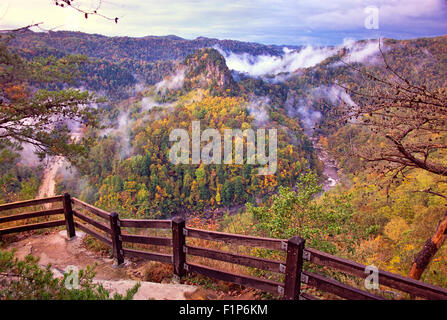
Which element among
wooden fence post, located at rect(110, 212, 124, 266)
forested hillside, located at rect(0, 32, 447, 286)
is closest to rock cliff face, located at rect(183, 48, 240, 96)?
forested hillside, located at rect(0, 32, 447, 286)

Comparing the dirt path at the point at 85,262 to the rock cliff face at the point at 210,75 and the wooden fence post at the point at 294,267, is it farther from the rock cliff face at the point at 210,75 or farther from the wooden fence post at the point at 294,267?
the rock cliff face at the point at 210,75

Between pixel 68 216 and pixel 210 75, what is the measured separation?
124 metres

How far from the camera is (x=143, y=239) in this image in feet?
15.8

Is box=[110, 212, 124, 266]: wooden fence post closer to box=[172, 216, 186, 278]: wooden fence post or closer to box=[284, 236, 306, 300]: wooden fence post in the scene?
box=[172, 216, 186, 278]: wooden fence post

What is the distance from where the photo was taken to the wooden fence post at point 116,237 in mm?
4963

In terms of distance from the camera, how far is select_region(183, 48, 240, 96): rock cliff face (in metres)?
118

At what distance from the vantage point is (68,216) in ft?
20.7

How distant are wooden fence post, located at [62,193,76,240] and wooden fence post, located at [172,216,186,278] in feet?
10.3

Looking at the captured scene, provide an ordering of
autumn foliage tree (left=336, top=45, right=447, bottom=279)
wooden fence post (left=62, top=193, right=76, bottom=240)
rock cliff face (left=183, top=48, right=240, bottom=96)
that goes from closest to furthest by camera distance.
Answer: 1. autumn foliage tree (left=336, top=45, right=447, bottom=279)
2. wooden fence post (left=62, top=193, right=76, bottom=240)
3. rock cliff face (left=183, top=48, right=240, bottom=96)

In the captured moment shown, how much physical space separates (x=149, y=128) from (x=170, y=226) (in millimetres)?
83603

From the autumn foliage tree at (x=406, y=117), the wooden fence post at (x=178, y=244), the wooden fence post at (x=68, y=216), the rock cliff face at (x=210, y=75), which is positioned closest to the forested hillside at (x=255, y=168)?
the autumn foliage tree at (x=406, y=117)

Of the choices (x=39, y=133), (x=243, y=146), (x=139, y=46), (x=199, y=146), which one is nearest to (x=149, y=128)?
(x=199, y=146)

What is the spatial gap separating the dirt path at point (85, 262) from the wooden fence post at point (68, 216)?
160mm
